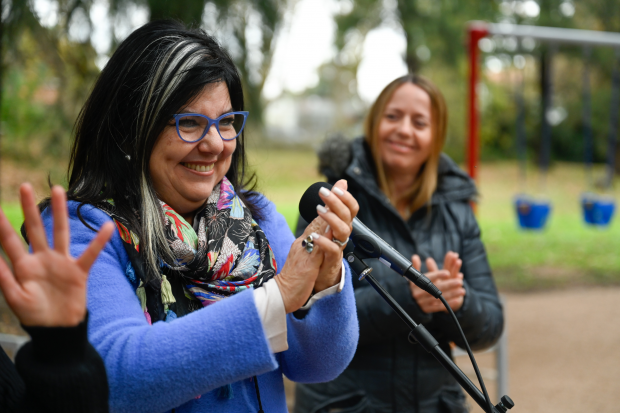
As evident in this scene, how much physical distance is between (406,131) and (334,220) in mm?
1475

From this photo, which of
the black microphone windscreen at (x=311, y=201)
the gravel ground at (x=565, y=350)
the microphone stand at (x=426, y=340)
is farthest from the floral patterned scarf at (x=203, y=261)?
the gravel ground at (x=565, y=350)

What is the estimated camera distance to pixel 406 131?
8.49ft

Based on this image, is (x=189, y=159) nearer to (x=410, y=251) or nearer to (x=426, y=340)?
(x=426, y=340)

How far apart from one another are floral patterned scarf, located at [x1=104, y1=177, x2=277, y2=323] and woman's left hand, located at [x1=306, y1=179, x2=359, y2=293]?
0.91ft

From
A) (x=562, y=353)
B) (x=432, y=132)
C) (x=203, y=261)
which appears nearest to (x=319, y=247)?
(x=203, y=261)

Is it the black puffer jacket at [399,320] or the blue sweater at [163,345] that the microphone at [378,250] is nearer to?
the blue sweater at [163,345]

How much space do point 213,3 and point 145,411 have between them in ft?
10.9

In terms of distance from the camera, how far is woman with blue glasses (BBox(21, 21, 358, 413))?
1.18 m

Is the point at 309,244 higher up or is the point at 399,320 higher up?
the point at 309,244

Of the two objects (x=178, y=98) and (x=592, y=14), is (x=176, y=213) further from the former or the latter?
(x=592, y=14)

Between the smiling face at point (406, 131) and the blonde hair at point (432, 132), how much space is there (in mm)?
22

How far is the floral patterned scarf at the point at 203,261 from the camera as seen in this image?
138cm

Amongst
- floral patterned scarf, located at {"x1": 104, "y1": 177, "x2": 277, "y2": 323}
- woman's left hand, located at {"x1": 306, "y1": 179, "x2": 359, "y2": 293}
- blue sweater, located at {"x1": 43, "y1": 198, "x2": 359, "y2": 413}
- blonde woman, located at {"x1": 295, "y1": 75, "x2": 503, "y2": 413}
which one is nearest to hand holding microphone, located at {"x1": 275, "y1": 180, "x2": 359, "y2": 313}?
woman's left hand, located at {"x1": 306, "y1": 179, "x2": 359, "y2": 293}

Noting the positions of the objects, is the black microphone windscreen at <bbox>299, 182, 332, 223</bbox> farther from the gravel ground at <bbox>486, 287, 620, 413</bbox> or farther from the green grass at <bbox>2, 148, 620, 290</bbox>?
the gravel ground at <bbox>486, 287, 620, 413</bbox>
